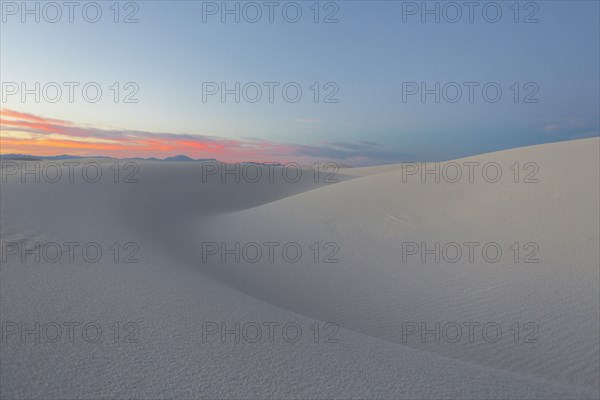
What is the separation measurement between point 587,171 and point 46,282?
11.9 meters

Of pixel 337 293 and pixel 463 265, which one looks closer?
pixel 337 293

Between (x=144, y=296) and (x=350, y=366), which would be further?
(x=144, y=296)

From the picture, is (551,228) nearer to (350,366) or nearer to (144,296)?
(350,366)

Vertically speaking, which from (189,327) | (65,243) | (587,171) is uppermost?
(587,171)

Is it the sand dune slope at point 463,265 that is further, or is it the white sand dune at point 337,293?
the sand dune slope at point 463,265

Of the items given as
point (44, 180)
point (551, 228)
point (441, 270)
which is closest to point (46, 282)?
point (441, 270)

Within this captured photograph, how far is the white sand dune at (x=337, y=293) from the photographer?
2832 millimetres

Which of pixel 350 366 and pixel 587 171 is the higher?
pixel 587 171

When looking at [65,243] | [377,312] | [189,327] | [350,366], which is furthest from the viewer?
[65,243]

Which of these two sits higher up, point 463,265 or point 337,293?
point 463,265

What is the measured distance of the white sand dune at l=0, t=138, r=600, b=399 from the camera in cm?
283

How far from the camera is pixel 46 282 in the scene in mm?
4598

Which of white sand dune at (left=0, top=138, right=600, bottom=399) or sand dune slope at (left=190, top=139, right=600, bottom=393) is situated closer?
white sand dune at (left=0, top=138, right=600, bottom=399)

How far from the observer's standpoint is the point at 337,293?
6238 millimetres
